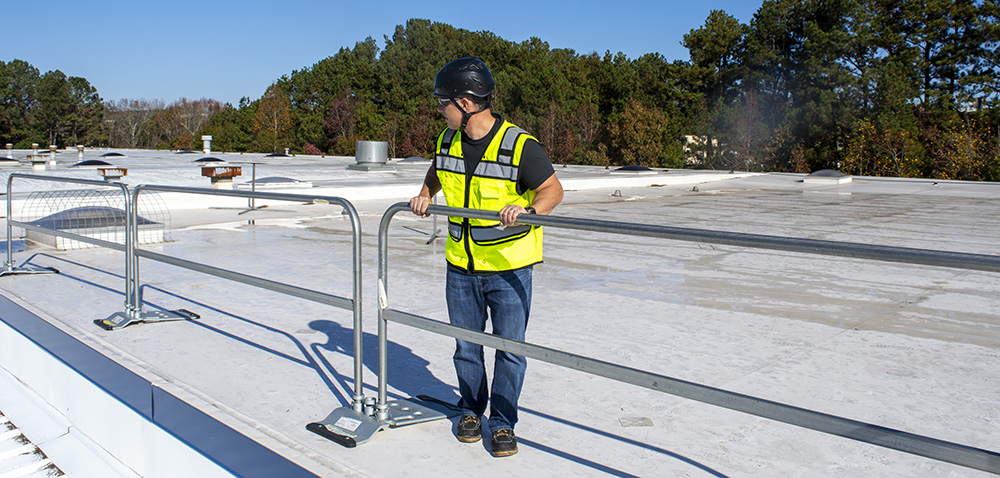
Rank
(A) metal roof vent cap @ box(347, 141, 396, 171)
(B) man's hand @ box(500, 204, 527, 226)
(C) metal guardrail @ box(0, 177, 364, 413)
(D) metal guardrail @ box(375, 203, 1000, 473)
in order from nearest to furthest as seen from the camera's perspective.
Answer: (D) metal guardrail @ box(375, 203, 1000, 473) → (B) man's hand @ box(500, 204, 527, 226) → (C) metal guardrail @ box(0, 177, 364, 413) → (A) metal roof vent cap @ box(347, 141, 396, 171)

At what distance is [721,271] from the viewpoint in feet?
28.0

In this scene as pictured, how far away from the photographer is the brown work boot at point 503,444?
10.7 feet

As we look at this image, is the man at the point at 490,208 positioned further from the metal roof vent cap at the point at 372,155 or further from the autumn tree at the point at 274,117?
the autumn tree at the point at 274,117

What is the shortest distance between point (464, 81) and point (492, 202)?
0.56 metres

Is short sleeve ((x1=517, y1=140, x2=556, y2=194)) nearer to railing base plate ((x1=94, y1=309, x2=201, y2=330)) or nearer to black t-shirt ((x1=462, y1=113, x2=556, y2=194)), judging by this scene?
black t-shirt ((x1=462, y1=113, x2=556, y2=194))

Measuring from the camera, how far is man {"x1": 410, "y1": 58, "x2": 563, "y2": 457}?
10.9ft

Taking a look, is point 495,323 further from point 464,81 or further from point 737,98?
point 737,98

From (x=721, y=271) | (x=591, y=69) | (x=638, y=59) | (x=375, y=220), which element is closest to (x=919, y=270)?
(x=721, y=271)

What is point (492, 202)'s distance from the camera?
133 inches

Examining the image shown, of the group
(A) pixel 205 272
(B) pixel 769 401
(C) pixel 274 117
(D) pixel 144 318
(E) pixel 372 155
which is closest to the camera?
(B) pixel 769 401

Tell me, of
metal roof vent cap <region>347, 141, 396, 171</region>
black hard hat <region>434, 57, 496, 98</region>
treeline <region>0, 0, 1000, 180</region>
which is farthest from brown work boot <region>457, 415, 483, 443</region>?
treeline <region>0, 0, 1000, 180</region>

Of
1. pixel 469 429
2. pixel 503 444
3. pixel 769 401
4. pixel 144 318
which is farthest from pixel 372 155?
pixel 769 401

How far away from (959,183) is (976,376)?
2904cm

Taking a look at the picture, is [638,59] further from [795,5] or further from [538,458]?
[538,458]
